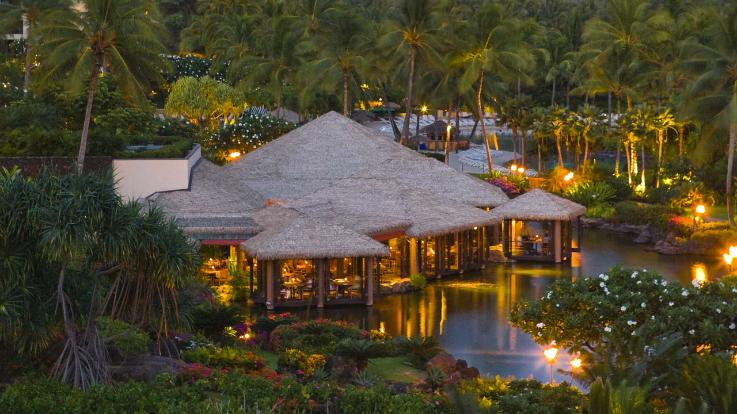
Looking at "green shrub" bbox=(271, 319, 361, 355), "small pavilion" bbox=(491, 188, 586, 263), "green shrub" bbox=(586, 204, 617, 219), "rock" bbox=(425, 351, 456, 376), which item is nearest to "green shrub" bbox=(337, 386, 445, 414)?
"rock" bbox=(425, 351, 456, 376)

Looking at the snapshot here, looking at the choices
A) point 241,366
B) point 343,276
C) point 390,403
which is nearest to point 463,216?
point 343,276

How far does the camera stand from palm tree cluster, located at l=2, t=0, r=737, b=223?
40094 mm

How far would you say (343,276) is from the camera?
3856 centimetres

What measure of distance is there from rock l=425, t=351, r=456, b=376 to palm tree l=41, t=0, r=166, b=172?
1777 cm

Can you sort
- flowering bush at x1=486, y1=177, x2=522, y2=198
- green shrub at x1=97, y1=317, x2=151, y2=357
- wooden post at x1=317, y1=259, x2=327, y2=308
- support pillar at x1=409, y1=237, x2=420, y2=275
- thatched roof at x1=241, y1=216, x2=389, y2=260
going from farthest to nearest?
flowering bush at x1=486, y1=177, x2=522, y2=198 → support pillar at x1=409, y1=237, x2=420, y2=275 → wooden post at x1=317, y1=259, x2=327, y2=308 → thatched roof at x1=241, y1=216, x2=389, y2=260 → green shrub at x1=97, y1=317, x2=151, y2=357

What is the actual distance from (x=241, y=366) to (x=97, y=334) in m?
3.59

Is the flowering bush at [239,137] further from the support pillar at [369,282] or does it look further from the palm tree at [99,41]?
the support pillar at [369,282]

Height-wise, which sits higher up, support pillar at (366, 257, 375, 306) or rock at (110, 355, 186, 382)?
support pillar at (366, 257, 375, 306)

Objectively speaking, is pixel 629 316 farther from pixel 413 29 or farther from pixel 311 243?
pixel 413 29

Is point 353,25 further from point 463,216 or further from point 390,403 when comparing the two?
point 390,403

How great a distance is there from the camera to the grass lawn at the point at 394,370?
83.6ft

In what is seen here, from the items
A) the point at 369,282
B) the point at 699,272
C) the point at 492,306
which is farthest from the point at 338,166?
the point at 699,272

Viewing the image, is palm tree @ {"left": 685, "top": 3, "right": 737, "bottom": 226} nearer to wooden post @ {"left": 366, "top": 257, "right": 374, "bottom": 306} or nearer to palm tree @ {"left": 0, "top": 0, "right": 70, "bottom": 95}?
wooden post @ {"left": 366, "top": 257, "right": 374, "bottom": 306}

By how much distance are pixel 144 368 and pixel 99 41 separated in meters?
20.2
